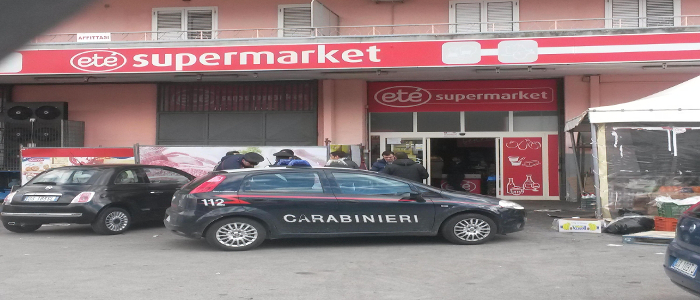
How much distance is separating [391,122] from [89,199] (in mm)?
8402

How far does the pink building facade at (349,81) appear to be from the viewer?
1420cm

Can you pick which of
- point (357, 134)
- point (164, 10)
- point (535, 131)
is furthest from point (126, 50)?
point (535, 131)

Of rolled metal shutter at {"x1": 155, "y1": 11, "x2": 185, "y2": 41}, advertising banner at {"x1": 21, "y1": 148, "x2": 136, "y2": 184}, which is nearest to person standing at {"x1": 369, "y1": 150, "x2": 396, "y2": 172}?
advertising banner at {"x1": 21, "y1": 148, "x2": 136, "y2": 184}

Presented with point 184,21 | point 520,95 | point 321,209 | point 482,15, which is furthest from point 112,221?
point 520,95

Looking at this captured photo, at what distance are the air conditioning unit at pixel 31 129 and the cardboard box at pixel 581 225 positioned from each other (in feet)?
40.9

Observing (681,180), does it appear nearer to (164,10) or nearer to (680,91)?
(680,91)

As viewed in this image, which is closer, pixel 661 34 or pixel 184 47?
pixel 661 34

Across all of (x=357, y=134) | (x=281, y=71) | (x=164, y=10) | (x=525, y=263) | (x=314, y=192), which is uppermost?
(x=164, y=10)

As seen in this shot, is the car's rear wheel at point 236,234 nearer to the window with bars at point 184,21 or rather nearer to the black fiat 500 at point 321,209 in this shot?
the black fiat 500 at point 321,209

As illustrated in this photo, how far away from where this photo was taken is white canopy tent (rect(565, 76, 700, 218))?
10.2 m

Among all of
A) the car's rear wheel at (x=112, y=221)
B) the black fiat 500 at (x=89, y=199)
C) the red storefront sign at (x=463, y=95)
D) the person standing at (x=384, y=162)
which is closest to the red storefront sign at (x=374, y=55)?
the person standing at (x=384, y=162)

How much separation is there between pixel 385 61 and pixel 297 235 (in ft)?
19.4

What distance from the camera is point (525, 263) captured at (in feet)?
25.6

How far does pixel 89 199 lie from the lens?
34.0ft
